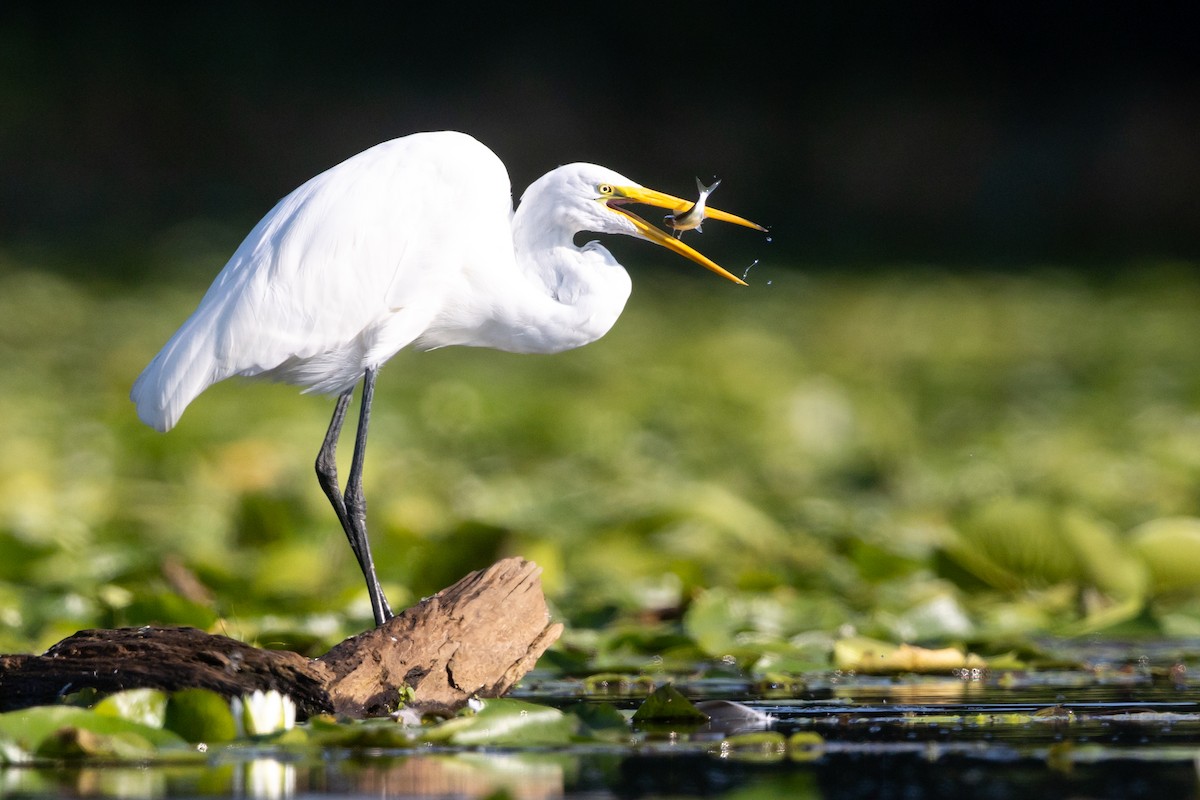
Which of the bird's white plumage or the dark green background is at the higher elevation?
the dark green background

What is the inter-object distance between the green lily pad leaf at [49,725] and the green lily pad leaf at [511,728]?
1.39 feet

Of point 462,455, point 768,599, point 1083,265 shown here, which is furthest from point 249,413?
point 1083,265

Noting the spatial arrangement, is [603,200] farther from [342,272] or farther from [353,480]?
[353,480]

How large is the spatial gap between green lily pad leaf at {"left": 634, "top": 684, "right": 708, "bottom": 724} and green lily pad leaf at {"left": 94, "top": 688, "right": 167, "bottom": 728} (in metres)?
0.71

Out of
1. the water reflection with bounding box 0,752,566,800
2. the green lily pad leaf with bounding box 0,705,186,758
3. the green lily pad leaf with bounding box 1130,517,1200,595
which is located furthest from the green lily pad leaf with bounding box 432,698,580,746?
the green lily pad leaf with bounding box 1130,517,1200,595

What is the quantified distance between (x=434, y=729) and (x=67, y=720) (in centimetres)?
50

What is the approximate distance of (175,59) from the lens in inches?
532

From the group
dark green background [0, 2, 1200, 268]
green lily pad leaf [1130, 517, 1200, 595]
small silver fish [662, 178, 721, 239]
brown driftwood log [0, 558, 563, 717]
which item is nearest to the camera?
brown driftwood log [0, 558, 563, 717]

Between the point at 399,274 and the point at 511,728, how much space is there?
4.15 feet

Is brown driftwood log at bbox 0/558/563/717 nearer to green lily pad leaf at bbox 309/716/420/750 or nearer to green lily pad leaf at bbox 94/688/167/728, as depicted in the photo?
green lily pad leaf at bbox 94/688/167/728

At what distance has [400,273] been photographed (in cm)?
348

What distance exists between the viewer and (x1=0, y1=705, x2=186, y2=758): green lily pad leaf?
2346mm

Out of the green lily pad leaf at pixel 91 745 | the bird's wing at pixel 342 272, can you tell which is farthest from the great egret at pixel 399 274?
the green lily pad leaf at pixel 91 745

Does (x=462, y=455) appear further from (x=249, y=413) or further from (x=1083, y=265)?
(x=1083, y=265)
